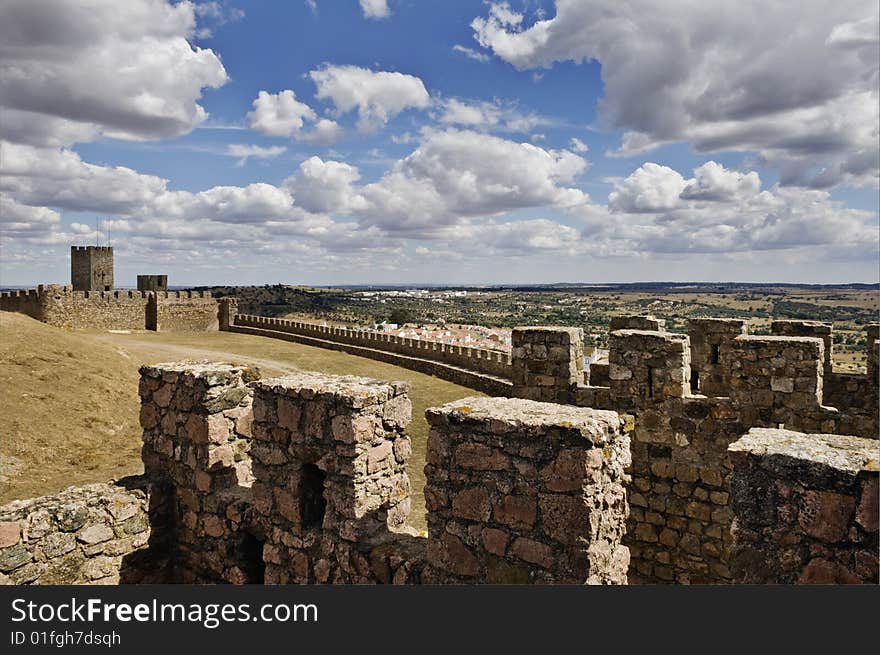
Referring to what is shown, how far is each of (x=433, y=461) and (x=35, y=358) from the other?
14.6m

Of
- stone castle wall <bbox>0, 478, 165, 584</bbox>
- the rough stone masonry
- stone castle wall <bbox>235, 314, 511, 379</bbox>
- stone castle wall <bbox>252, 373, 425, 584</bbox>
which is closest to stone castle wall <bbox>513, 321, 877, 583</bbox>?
stone castle wall <bbox>252, 373, 425, 584</bbox>

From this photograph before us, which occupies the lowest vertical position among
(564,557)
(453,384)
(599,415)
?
(453,384)

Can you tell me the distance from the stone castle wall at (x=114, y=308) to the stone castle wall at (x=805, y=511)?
37.8 meters

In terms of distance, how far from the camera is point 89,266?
54.5 m

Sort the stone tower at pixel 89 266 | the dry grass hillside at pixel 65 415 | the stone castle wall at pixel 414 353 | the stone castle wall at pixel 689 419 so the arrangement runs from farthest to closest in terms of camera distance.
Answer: the stone tower at pixel 89 266, the stone castle wall at pixel 414 353, the dry grass hillside at pixel 65 415, the stone castle wall at pixel 689 419

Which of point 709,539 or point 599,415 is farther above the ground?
point 599,415

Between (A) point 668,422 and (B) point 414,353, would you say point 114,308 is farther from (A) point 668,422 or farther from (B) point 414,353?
(A) point 668,422

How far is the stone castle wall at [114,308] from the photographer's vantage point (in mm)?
34500

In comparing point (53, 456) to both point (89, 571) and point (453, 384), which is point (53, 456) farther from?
point (453, 384)

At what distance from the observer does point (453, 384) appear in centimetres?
2773

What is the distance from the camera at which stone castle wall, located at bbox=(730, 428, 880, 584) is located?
305 centimetres

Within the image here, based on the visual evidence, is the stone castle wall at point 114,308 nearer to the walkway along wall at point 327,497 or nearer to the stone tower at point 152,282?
the stone tower at point 152,282

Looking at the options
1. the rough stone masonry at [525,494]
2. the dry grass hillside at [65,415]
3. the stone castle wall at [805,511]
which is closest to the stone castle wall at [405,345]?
the dry grass hillside at [65,415]

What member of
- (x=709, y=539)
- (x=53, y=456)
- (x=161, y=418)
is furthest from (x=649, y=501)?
(x=53, y=456)
